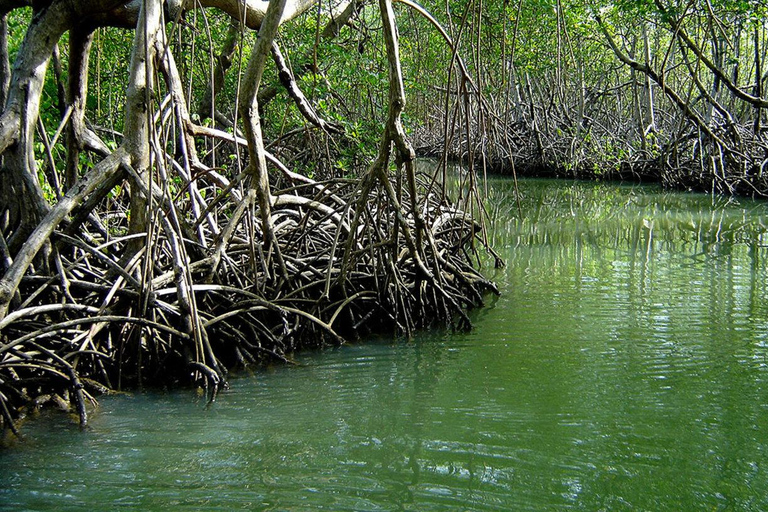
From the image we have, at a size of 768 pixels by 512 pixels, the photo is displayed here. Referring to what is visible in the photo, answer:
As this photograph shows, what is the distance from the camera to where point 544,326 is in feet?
16.0

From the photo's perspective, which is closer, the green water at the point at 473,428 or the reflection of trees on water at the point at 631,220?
the green water at the point at 473,428

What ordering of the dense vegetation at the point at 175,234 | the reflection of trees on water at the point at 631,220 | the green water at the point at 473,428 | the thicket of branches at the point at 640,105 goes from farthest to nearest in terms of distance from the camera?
the thicket of branches at the point at 640,105
the reflection of trees on water at the point at 631,220
the dense vegetation at the point at 175,234
the green water at the point at 473,428

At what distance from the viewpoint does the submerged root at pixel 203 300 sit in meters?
3.38

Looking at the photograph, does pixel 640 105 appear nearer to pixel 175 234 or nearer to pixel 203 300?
pixel 203 300

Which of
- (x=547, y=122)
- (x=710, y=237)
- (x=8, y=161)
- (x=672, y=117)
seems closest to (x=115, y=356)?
(x=8, y=161)

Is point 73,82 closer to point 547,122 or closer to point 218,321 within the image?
point 218,321

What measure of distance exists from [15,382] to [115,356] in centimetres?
57

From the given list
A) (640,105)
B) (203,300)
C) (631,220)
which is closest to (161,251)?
(203,300)

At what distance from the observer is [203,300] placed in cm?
397

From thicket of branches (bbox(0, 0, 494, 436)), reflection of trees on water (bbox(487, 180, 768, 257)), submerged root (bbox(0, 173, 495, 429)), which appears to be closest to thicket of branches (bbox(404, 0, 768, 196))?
reflection of trees on water (bbox(487, 180, 768, 257))

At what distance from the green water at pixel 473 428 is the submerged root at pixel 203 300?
18cm

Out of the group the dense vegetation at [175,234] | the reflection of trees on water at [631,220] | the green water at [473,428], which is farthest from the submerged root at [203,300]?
the reflection of trees on water at [631,220]

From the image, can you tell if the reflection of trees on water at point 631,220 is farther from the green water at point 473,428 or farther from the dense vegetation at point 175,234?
the dense vegetation at point 175,234

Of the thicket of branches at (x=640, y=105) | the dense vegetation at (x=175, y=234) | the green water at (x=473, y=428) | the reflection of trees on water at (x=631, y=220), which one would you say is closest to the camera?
the green water at (x=473, y=428)
